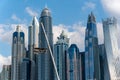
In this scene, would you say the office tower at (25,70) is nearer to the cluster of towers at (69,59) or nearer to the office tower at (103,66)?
the cluster of towers at (69,59)

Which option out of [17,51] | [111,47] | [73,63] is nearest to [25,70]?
[17,51]

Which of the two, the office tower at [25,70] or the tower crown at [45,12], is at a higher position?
the tower crown at [45,12]

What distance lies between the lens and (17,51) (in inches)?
6083

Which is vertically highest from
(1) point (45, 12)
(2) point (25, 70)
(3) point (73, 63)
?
(1) point (45, 12)

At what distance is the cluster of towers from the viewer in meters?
141

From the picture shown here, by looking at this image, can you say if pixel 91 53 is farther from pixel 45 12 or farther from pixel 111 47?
pixel 45 12

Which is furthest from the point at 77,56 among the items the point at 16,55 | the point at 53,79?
the point at 16,55

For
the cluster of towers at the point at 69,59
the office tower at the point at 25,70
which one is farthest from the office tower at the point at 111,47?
the office tower at the point at 25,70

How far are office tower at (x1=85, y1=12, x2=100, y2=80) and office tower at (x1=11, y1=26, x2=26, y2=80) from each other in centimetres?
2755

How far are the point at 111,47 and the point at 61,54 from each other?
20.1 meters

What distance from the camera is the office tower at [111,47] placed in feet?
478

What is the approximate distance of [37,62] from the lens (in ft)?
478

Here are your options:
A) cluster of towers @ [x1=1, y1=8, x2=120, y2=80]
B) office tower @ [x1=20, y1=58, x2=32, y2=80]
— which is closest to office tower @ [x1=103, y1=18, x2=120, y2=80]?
cluster of towers @ [x1=1, y1=8, x2=120, y2=80]

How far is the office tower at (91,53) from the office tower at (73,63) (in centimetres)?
385
